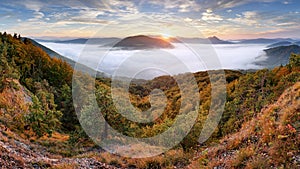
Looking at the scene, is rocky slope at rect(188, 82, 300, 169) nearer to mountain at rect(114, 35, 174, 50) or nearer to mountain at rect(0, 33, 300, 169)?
mountain at rect(0, 33, 300, 169)

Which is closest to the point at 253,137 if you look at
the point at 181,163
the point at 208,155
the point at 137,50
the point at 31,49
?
the point at 208,155

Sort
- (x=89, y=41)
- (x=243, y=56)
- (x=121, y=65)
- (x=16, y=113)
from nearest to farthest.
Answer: (x=89, y=41), (x=121, y=65), (x=16, y=113), (x=243, y=56)

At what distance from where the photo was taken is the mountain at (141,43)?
568 inches

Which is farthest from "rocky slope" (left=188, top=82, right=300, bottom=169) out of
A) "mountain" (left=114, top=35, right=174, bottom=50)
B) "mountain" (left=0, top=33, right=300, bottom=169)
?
"mountain" (left=114, top=35, right=174, bottom=50)

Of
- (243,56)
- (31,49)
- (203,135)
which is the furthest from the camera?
(243,56)

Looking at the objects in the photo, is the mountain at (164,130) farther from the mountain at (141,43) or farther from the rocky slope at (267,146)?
the mountain at (141,43)

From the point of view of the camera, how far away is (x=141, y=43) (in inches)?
635

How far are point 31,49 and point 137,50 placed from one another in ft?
277

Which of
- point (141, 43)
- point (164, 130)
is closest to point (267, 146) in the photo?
point (141, 43)

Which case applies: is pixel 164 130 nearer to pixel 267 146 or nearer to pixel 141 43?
pixel 141 43

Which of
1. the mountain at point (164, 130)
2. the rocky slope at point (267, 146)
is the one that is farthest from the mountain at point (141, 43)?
the rocky slope at point (267, 146)

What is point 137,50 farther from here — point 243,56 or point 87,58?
point 243,56

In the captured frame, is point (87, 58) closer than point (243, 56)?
Yes

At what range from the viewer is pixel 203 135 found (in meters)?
26.0
